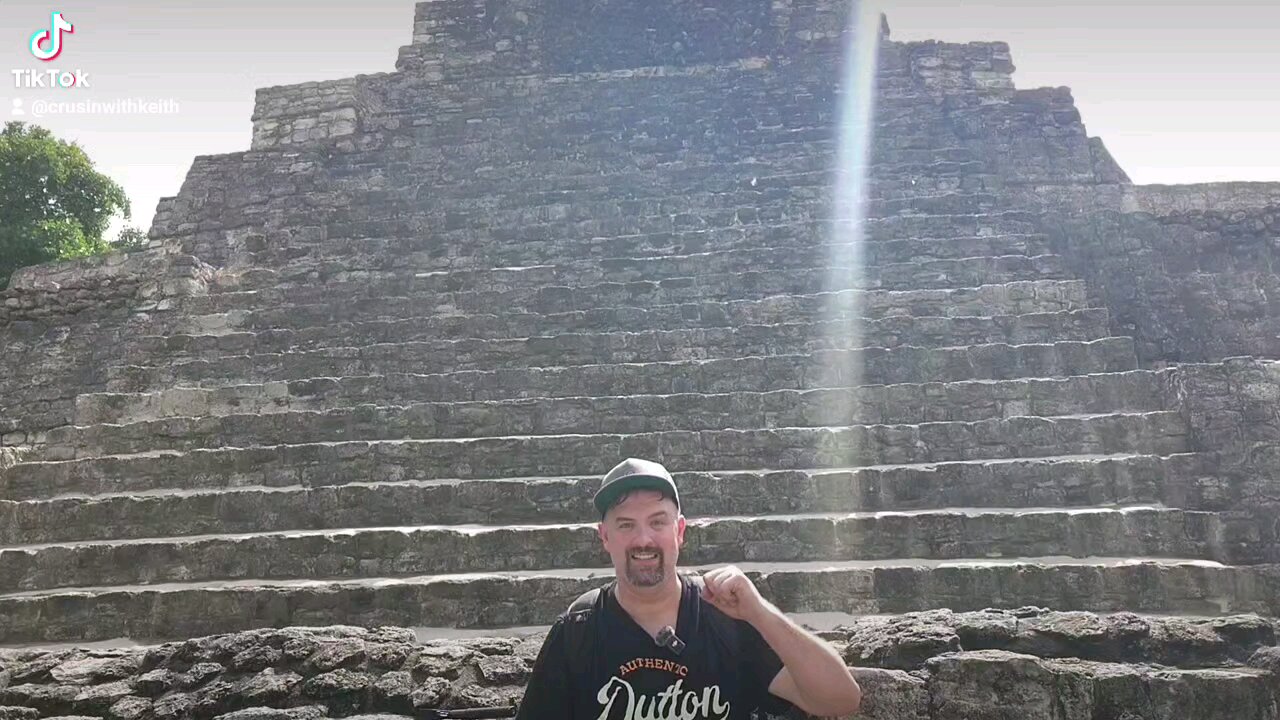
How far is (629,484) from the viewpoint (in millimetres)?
1993

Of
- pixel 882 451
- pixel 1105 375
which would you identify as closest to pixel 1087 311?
pixel 1105 375

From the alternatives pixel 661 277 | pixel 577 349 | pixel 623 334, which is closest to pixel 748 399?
pixel 623 334

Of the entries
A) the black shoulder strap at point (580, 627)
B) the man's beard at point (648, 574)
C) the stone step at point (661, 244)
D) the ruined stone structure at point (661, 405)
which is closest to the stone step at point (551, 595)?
the ruined stone structure at point (661, 405)

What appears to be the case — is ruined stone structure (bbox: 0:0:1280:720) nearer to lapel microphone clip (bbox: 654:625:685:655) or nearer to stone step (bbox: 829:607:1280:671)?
stone step (bbox: 829:607:1280:671)

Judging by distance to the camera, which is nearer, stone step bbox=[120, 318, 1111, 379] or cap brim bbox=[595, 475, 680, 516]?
cap brim bbox=[595, 475, 680, 516]

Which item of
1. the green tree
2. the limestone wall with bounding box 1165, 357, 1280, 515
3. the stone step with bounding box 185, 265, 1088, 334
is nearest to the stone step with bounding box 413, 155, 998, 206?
the stone step with bounding box 185, 265, 1088, 334

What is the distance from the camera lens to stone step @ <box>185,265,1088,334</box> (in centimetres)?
653

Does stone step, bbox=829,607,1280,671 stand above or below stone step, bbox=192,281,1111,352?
below

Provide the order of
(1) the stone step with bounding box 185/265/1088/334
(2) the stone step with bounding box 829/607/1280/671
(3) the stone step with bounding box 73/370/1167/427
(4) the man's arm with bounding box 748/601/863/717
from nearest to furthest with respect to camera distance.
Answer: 1. (4) the man's arm with bounding box 748/601/863/717
2. (2) the stone step with bounding box 829/607/1280/671
3. (3) the stone step with bounding box 73/370/1167/427
4. (1) the stone step with bounding box 185/265/1088/334

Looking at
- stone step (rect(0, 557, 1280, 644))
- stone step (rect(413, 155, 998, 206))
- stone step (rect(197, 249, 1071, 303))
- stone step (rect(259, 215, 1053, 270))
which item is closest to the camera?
stone step (rect(0, 557, 1280, 644))

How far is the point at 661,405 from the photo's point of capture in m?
5.65

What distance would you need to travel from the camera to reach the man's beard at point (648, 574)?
76.2 inches

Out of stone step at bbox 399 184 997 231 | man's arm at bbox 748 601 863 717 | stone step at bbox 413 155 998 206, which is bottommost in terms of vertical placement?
man's arm at bbox 748 601 863 717

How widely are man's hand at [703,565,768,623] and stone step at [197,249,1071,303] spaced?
18.1 feet
